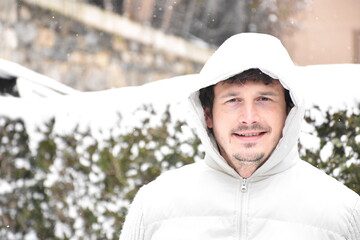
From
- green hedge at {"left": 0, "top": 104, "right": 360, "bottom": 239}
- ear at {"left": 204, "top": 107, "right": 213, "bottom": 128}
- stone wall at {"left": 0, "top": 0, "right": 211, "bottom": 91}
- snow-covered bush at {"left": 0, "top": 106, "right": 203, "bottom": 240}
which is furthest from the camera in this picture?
stone wall at {"left": 0, "top": 0, "right": 211, "bottom": 91}

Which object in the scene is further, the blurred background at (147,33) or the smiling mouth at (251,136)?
the blurred background at (147,33)

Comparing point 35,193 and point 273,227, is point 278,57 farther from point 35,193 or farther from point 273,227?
point 35,193

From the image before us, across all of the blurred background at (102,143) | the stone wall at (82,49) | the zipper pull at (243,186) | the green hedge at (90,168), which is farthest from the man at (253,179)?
the stone wall at (82,49)

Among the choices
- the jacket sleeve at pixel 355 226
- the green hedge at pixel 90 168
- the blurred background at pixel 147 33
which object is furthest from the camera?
the blurred background at pixel 147 33

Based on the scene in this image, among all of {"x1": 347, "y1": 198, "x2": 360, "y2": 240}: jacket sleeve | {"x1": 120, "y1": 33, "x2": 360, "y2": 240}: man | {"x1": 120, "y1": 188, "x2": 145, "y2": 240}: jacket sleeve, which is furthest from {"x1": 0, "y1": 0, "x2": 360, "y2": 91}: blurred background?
{"x1": 347, "y1": 198, "x2": 360, "y2": 240}: jacket sleeve

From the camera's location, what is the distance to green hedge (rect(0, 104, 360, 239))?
4.12 meters

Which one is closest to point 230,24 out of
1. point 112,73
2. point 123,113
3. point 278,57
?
point 112,73

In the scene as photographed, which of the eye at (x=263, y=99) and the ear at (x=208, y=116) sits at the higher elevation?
the eye at (x=263, y=99)

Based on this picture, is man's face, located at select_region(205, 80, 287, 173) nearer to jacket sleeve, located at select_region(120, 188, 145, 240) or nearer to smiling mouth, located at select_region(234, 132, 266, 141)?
smiling mouth, located at select_region(234, 132, 266, 141)

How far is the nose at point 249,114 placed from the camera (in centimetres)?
233

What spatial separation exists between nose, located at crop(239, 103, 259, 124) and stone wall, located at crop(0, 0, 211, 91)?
6796mm

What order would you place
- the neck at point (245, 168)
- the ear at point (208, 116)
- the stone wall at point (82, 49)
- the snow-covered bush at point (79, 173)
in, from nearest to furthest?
the neck at point (245, 168) → the ear at point (208, 116) → the snow-covered bush at point (79, 173) → the stone wall at point (82, 49)

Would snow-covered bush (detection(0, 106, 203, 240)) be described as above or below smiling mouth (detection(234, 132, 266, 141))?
below

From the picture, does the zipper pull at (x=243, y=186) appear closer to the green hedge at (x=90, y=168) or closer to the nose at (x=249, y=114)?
the nose at (x=249, y=114)
